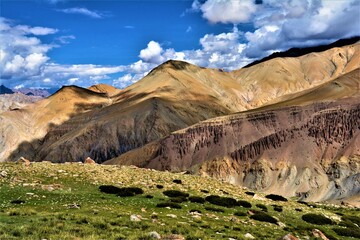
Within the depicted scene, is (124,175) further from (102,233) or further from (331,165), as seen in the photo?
(331,165)

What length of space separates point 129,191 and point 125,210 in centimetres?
747

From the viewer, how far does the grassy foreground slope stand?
19.7 m

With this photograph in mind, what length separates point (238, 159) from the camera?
190500 mm

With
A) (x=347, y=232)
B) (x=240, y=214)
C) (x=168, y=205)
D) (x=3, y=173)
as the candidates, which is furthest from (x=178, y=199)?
(x=3, y=173)

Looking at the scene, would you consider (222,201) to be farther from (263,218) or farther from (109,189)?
(109,189)

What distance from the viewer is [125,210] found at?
84.8 feet

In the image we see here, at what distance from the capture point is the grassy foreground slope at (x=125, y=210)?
19.7m

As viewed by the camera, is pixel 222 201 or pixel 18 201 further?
pixel 222 201

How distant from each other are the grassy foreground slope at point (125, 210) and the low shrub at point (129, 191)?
0.46 m

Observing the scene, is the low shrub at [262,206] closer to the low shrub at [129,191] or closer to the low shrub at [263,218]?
the low shrub at [263,218]

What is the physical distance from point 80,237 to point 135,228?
3648 millimetres

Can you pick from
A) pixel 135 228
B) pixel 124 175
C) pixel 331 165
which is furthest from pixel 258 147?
pixel 135 228

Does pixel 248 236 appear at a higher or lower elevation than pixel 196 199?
lower

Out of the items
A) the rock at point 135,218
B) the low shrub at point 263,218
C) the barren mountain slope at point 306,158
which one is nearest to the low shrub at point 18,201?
the rock at point 135,218
